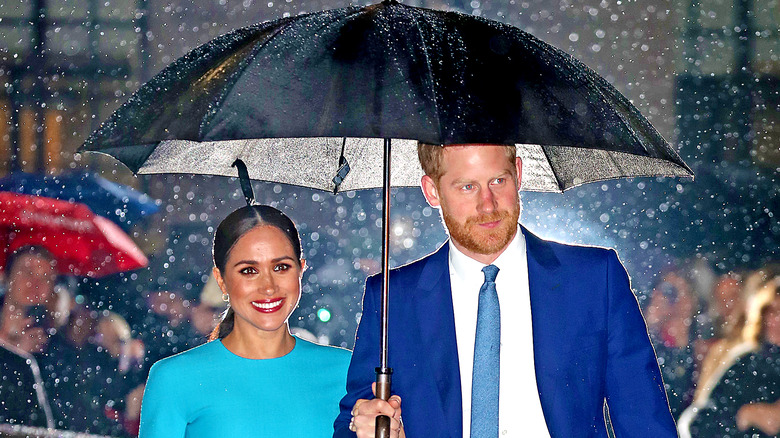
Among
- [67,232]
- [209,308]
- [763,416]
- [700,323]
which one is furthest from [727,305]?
[67,232]

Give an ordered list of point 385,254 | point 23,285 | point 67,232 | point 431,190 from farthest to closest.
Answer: point 67,232 < point 23,285 < point 431,190 < point 385,254

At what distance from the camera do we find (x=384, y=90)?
230 cm

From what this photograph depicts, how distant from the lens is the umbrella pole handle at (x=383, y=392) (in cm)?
263

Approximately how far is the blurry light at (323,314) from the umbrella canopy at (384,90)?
11389 mm

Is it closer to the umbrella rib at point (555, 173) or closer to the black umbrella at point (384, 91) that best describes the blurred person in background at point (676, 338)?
the umbrella rib at point (555, 173)

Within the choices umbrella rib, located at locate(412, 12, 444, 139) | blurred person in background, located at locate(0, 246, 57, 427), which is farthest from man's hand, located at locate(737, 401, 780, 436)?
blurred person in background, located at locate(0, 246, 57, 427)

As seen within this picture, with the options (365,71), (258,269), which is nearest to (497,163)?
(365,71)

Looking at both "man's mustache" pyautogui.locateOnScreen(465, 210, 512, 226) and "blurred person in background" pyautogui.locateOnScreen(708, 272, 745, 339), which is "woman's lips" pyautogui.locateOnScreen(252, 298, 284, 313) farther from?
"blurred person in background" pyautogui.locateOnScreen(708, 272, 745, 339)

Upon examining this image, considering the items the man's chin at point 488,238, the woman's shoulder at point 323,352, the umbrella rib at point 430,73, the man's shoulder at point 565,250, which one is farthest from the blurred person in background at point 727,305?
the umbrella rib at point 430,73

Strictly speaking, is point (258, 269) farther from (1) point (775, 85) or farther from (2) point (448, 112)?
(1) point (775, 85)

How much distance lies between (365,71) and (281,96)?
0.21m

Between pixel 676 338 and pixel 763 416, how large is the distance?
649cm

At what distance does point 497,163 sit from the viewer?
111 inches

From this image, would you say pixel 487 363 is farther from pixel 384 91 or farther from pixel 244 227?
pixel 244 227
